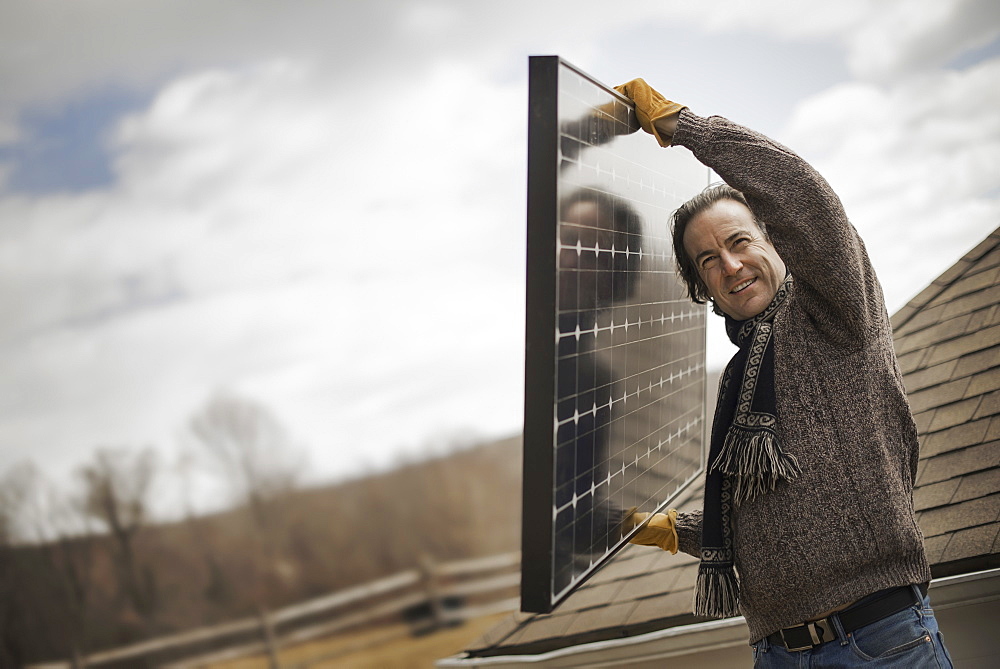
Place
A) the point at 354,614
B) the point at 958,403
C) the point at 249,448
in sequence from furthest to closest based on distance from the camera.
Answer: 1. the point at 354,614
2. the point at 249,448
3. the point at 958,403

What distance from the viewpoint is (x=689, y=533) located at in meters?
1.73

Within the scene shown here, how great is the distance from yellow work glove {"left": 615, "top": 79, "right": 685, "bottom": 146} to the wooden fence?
5.33m

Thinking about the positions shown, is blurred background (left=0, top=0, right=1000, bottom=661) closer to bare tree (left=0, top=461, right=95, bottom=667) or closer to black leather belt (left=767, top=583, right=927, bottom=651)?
bare tree (left=0, top=461, right=95, bottom=667)

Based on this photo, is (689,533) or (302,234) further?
(302,234)

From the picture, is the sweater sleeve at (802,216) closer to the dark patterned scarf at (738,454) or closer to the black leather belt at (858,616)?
the dark patterned scarf at (738,454)

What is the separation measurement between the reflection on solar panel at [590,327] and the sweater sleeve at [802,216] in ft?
0.67

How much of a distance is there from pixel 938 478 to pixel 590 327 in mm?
1723

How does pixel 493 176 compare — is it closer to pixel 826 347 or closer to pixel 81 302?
pixel 81 302

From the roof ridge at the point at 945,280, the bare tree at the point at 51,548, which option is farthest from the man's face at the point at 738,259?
the bare tree at the point at 51,548

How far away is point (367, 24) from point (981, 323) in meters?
4.97

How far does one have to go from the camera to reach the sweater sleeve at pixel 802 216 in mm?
1268

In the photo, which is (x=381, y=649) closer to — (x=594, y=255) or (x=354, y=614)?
(x=354, y=614)

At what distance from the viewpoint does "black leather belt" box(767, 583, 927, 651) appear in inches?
54.1

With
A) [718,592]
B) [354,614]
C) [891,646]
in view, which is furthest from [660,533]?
[354,614]
